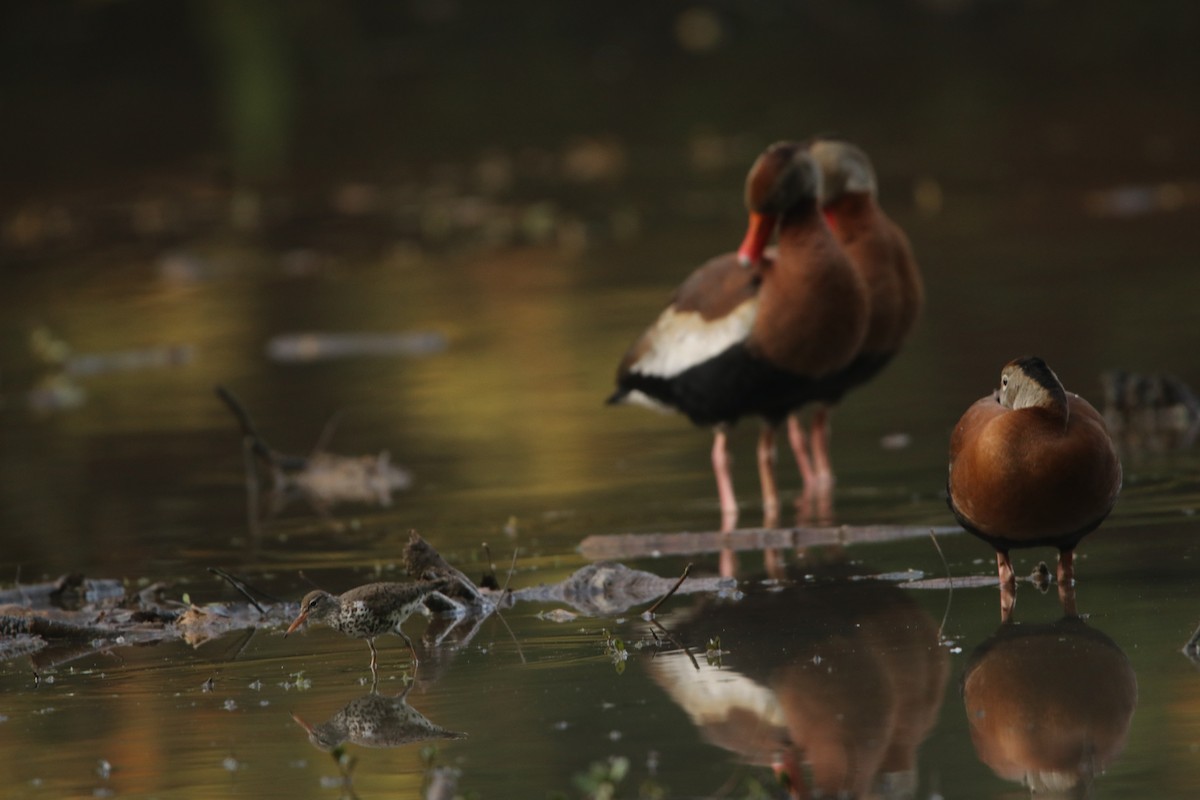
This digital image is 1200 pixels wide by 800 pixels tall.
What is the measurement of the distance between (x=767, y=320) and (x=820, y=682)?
3.39 meters

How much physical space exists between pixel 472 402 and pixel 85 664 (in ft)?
19.2

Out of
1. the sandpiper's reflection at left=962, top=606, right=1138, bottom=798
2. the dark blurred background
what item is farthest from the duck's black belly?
the dark blurred background

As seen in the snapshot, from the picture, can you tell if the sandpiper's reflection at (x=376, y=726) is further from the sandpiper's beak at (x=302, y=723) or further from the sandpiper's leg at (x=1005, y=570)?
the sandpiper's leg at (x=1005, y=570)

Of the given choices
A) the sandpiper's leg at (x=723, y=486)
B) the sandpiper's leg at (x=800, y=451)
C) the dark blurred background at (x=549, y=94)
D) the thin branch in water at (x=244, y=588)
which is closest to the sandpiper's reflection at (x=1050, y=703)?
the thin branch in water at (x=244, y=588)

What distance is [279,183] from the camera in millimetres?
27062

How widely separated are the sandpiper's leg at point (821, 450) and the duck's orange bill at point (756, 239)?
0.96 meters

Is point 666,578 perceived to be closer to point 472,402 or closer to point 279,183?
point 472,402

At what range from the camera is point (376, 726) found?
593 cm

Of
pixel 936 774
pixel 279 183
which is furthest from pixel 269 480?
pixel 279 183

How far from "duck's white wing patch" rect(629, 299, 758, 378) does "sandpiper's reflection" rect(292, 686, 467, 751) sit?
3597 mm

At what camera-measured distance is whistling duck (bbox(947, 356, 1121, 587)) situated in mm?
6500

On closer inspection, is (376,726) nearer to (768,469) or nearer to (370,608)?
(370,608)

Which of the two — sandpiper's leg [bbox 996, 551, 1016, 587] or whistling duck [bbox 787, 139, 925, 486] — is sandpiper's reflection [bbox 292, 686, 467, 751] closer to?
sandpiper's leg [bbox 996, 551, 1016, 587]

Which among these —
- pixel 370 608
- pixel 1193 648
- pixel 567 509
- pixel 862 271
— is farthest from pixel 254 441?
pixel 1193 648
